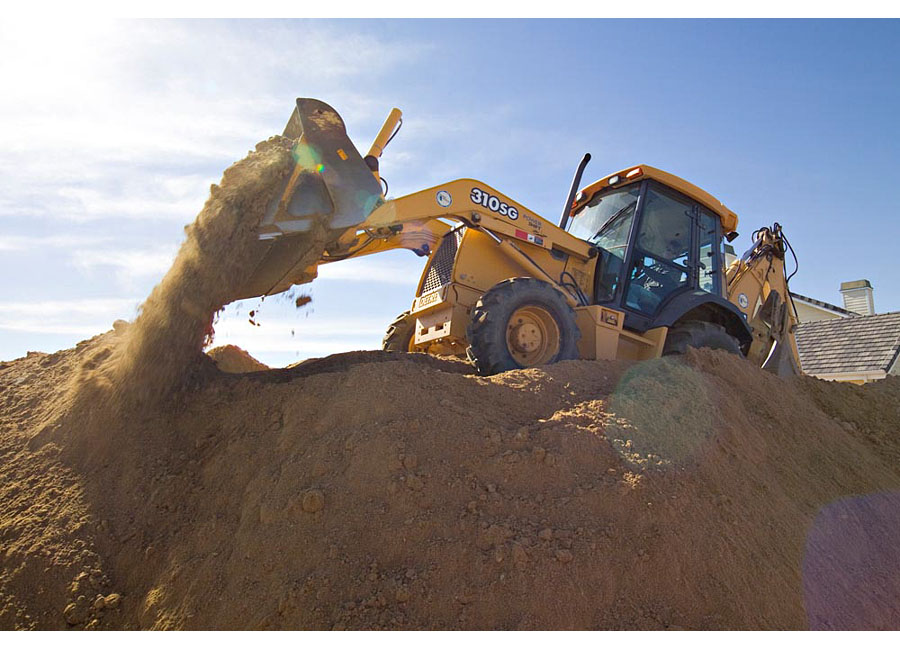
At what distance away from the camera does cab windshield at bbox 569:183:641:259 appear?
23.7 feet

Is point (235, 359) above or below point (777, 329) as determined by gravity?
below

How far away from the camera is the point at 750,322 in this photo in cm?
870

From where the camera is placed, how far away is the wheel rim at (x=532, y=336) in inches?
231

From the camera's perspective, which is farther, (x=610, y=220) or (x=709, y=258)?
(x=709, y=258)

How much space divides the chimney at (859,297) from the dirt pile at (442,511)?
818 inches

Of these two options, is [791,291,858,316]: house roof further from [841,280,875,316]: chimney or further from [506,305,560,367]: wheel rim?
[506,305,560,367]: wheel rim

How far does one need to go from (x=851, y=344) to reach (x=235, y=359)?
16.5 metres

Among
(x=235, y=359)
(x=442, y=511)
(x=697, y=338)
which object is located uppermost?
(x=697, y=338)

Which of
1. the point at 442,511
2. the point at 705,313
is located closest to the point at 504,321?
the point at 442,511

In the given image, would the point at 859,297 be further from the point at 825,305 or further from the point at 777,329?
the point at 777,329

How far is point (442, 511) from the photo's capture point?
127 inches

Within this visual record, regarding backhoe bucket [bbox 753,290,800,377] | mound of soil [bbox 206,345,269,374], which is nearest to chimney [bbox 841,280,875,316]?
backhoe bucket [bbox 753,290,800,377]

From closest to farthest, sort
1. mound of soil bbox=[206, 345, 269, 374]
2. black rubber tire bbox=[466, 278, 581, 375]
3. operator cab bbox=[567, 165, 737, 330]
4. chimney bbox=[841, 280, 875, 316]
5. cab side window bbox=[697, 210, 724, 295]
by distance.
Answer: black rubber tire bbox=[466, 278, 581, 375]
mound of soil bbox=[206, 345, 269, 374]
operator cab bbox=[567, 165, 737, 330]
cab side window bbox=[697, 210, 724, 295]
chimney bbox=[841, 280, 875, 316]

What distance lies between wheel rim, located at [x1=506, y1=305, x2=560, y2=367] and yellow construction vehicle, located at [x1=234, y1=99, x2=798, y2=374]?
0.01m
